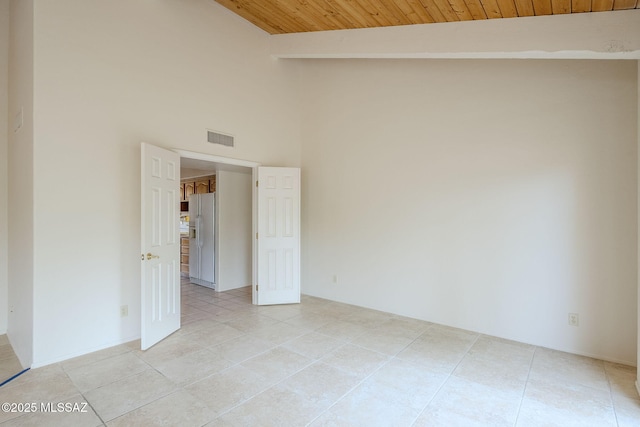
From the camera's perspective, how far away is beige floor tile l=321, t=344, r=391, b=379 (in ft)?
9.21

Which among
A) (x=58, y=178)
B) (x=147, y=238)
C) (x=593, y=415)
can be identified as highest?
(x=58, y=178)

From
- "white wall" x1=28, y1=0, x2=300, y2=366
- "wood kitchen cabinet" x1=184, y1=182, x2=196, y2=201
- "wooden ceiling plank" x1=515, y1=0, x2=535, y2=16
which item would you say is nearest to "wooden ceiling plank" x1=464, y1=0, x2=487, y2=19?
"wooden ceiling plank" x1=515, y1=0, x2=535, y2=16

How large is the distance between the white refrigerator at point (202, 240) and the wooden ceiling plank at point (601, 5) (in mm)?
5355

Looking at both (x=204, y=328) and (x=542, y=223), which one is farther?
(x=204, y=328)

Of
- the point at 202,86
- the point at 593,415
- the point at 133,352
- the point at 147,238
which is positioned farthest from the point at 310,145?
the point at 593,415

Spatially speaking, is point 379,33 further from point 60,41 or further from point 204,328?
point 204,328

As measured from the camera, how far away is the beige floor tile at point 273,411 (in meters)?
2.06

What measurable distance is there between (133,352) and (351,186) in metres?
3.39

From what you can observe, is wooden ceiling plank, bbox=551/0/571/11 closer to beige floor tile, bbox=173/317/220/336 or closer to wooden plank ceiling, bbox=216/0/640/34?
wooden plank ceiling, bbox=216/0/640/34

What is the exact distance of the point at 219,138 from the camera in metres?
4.27

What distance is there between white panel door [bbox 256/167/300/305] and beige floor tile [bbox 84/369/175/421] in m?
2.19

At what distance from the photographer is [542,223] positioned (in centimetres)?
328

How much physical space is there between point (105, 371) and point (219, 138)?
2.89 meters

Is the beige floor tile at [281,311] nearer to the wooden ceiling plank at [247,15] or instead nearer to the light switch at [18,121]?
the light switch at [18,121]
